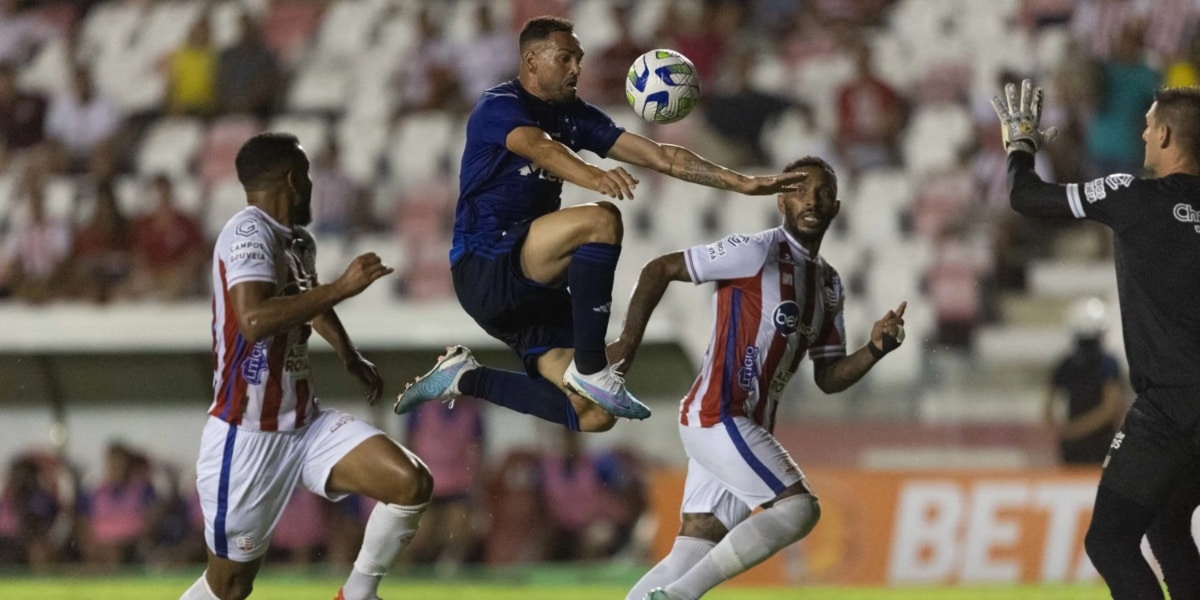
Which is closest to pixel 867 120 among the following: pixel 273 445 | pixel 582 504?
pixel 582 504

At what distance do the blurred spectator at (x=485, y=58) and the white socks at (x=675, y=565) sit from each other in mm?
9316

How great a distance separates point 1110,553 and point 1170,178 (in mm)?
1563

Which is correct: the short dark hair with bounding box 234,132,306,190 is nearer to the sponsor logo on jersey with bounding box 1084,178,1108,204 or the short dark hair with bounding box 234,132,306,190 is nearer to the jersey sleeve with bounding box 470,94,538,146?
the jersey sleeve with bounding box 470,94,538,146

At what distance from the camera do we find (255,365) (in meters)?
7.10

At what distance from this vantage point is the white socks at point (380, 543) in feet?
23.5

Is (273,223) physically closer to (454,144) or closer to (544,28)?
(544,28)

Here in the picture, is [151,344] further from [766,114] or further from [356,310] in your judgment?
[766,114]

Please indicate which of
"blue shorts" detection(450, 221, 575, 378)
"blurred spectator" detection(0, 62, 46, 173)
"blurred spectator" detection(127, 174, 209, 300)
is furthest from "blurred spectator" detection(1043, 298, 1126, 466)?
"blurred spectator" detection(0, 62, 46, 173)

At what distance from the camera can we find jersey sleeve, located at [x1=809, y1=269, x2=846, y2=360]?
7922mm

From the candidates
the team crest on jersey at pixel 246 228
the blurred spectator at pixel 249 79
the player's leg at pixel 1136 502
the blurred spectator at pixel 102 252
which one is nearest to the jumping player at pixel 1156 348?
the player's leg at pixel 1136 502

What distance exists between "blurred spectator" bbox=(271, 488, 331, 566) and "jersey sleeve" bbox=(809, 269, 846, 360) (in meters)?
6.17

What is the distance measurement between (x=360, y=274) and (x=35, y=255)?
30.7ft

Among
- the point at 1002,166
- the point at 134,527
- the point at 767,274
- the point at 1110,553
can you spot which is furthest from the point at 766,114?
the point at 1110,553

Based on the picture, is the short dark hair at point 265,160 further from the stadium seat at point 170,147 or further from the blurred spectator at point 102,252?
the stadium seat at point 170,147
